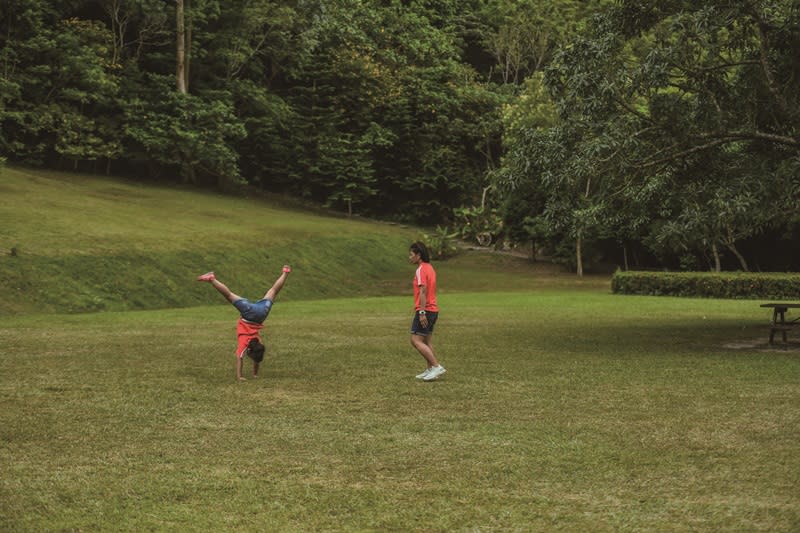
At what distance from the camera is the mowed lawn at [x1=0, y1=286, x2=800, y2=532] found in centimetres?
716

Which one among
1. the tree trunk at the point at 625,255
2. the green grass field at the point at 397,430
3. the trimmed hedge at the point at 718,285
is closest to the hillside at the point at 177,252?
the tree trunk at the point at 625,255

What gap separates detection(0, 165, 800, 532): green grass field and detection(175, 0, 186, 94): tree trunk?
31822 millimetres

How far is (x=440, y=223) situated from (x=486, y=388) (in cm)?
4867

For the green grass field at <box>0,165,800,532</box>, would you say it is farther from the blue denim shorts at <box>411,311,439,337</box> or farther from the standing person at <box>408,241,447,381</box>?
the blue denim shorts at <box>411,311,439,337</box>

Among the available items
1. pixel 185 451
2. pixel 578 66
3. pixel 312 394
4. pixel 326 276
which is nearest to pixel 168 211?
pixel 326 276

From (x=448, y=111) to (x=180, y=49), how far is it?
716 inches

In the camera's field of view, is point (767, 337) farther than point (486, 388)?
Yes

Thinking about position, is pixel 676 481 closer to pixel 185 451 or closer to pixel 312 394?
pixel 185 451

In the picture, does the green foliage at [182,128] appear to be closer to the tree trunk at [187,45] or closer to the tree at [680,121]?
the tree trunk at [187,45]

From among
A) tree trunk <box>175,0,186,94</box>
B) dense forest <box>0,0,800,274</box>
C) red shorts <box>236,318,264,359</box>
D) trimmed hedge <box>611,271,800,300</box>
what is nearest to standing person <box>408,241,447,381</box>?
red shorts <box>236,318,264,359</box>

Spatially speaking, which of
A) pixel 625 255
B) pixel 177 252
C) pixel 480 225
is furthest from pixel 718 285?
pixel 480 225

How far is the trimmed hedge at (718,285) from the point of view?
120 feet

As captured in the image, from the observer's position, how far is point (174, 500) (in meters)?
7.47

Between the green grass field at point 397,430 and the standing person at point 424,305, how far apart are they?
1.45 ft
